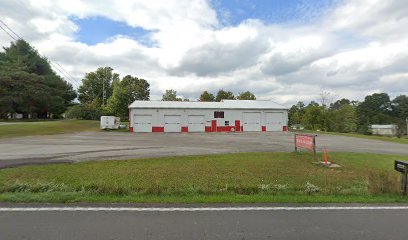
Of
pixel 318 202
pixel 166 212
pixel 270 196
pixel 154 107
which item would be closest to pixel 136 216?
pixel 166 212

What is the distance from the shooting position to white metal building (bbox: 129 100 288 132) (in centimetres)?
3525

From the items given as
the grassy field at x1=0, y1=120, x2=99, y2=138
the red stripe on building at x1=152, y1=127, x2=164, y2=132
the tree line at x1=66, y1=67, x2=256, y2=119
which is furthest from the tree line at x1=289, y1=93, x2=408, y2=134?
the grassy field at x1=0, y1=120, x2=99, y2=138

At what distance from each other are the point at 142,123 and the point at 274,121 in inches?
723

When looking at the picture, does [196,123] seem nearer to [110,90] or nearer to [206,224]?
[206,224]

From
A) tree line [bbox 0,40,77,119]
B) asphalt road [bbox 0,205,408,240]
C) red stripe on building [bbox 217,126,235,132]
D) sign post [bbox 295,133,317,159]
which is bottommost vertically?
asphalt road [bbox 0,205,408,240]

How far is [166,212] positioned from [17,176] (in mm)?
5173

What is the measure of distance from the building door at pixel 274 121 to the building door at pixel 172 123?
1257 cm

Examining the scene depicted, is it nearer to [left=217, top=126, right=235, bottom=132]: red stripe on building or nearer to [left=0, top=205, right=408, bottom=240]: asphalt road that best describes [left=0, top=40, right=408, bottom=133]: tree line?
[left=217, top=126, right=235, bottom=132]: red stripe on building

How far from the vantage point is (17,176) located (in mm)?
7453

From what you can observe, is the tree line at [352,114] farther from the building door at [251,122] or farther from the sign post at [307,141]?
the sign post at [307,141]

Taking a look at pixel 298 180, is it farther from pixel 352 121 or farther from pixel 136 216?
pixel 352 121

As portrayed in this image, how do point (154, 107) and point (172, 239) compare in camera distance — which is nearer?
point (172, 239)

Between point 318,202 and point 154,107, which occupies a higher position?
point 154,107

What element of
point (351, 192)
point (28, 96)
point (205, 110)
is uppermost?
point (28, 96)
